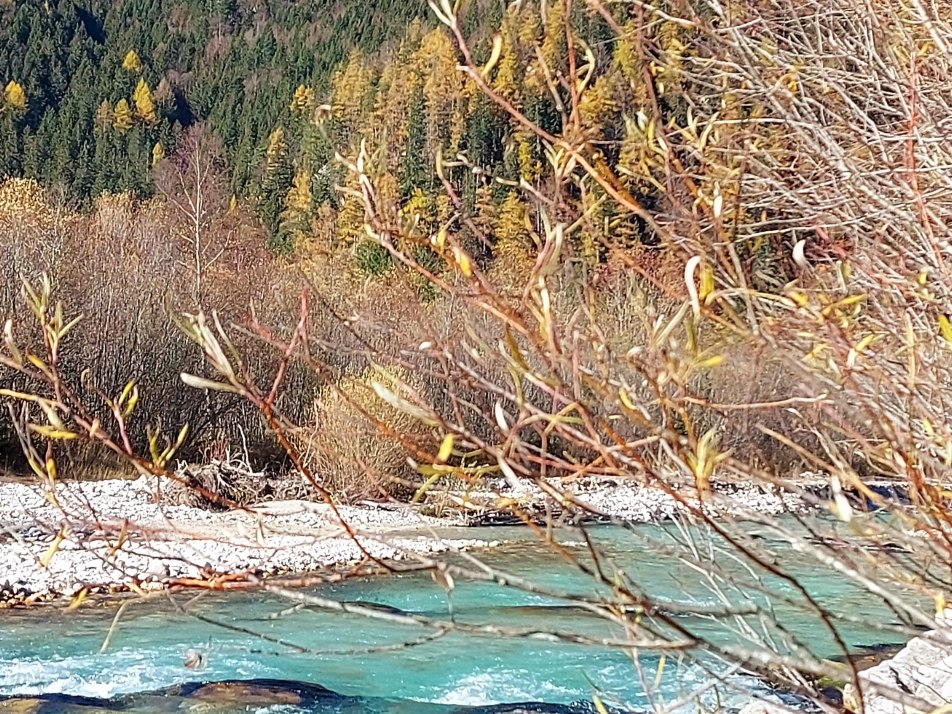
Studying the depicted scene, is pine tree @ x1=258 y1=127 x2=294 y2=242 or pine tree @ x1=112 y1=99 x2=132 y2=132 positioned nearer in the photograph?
pine tree @ x1=258 y1=127 x2=294 y2=242

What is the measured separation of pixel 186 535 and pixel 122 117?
54413mm

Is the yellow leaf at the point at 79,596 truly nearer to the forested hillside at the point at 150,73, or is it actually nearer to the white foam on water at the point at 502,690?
the white foam on water at the point at 502,690

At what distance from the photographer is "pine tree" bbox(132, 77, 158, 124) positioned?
53062 mm

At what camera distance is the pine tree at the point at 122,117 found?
5162 centimetres

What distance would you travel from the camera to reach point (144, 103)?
53.9 meters

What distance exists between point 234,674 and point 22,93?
50339 mm

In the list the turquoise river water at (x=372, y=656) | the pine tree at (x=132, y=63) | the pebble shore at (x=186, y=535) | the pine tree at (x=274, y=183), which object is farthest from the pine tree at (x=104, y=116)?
the turquoise river water at (x=372, y=656)

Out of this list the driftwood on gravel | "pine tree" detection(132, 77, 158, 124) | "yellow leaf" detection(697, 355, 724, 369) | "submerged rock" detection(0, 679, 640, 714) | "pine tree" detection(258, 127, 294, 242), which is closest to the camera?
"yellow leaf" detection(697, 355, 724, 369)

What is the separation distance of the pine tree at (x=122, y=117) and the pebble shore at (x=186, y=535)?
4016 cm

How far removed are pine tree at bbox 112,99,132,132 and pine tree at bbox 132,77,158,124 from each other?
1.77 ft

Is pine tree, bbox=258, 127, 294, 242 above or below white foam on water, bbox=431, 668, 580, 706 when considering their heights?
below

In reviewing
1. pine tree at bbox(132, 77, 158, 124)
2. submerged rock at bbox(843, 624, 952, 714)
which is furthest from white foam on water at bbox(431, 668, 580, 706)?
pine tree at bbox(132, 77, 158, 124)

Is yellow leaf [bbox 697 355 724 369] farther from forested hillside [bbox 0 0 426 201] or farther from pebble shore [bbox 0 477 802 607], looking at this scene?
forested hillside [bbox 0 0 426 201]

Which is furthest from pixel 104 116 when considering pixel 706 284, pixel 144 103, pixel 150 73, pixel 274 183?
pixel 706 284
